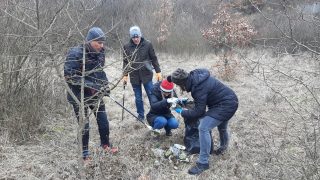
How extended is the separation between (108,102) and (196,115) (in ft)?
11.9

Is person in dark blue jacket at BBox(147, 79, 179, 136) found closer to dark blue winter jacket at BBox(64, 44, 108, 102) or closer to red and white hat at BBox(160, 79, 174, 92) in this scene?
red and white hat at BBox(160, 79, 174, 92)

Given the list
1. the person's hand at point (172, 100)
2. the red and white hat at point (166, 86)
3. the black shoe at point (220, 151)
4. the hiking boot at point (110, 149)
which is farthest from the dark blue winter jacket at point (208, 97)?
the hiking boot at point (110, 149)

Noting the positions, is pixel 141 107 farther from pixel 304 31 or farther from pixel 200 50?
pixel 304 31

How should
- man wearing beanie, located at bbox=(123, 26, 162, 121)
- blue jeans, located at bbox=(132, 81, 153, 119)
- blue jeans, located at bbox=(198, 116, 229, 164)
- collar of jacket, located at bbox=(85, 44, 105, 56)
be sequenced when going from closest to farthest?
collar of jacket, located at bbox=(85, 44, 105, 56) → blue jeans, located at bbox=(198, 116, 229, 164) → man wearing beanie, located at bbox=(123, 26, 162, 121) → blue jeans, located at bbox=(132, 81, 153, 119)

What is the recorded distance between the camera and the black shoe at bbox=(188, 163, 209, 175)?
5.01m

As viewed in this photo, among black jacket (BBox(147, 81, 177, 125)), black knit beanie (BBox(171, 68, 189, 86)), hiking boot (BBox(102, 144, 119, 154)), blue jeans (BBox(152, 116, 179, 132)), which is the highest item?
black knit beanie (BBox(171, 68, 189, 86))

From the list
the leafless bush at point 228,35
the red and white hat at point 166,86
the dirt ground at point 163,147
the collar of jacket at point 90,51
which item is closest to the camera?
the dirt ground at point 163,147

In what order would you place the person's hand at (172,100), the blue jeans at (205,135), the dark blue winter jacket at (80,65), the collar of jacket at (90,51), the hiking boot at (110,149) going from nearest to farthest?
A: the dark blue winter jacket at (80,65) < the collar of jacket at (90,51) < the blue jeans at (205,135) < the hiking boot at (110,149) < the person's hand at (172,100)

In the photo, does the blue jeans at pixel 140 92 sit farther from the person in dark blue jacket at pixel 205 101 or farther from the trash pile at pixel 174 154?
the person in dark blue jacket at pixel 205 101

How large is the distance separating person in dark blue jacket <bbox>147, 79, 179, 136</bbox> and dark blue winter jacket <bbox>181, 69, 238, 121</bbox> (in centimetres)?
50

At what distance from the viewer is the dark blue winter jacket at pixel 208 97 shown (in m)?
4.80

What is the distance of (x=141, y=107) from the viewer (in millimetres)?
6781

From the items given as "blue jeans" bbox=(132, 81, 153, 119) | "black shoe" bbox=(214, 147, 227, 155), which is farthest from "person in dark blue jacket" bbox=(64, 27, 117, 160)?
"blue jeans" bbox=(132, 81, 153, 119)

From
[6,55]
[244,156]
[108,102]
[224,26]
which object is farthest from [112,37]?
[244,156]
